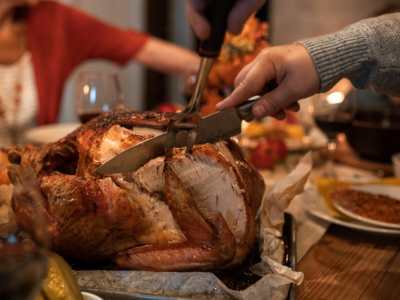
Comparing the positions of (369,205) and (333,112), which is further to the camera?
(333,112)

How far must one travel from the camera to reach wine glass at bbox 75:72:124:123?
141 cm

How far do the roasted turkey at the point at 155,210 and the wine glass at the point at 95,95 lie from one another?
630 millimetres

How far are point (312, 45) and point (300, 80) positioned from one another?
0.10 m

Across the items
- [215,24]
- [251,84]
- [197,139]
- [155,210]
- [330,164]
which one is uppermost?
[215,24]

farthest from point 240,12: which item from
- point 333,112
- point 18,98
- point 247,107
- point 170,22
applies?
point 170,22

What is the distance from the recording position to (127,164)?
74 centimetres

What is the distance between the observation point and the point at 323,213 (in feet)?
3.56

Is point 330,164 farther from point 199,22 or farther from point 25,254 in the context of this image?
point 25,254

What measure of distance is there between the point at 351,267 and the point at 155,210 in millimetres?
508

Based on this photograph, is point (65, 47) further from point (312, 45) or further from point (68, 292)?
point (68, 292)

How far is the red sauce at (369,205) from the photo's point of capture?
1010 millimetres

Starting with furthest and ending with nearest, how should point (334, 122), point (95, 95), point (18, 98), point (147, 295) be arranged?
point (18, 98) → point (334, 122) → point (95, 95) → point (147, 295)

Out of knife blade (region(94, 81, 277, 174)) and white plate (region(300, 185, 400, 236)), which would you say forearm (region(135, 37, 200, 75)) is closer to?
white plate (region(300, 185, 400, 236))

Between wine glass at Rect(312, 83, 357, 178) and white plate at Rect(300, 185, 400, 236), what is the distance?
0.41 metres
